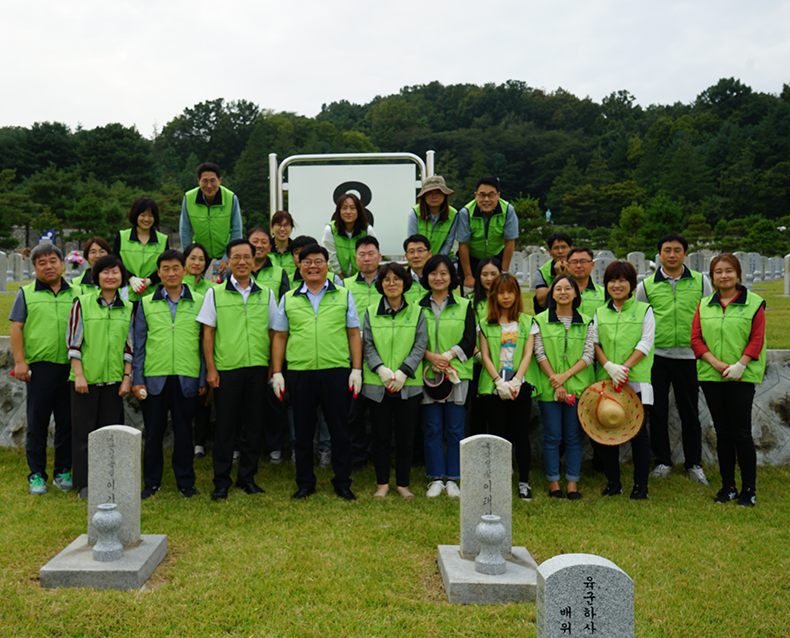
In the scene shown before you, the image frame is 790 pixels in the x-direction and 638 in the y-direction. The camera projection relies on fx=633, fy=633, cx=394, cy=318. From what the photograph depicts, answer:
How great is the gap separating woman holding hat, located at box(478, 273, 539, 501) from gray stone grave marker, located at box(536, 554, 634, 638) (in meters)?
2.90

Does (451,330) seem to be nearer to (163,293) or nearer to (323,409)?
(323,409)

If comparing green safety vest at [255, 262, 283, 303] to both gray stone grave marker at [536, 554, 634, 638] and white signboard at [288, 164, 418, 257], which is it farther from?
gray stone grave marker at [536, 554, 634, 638]

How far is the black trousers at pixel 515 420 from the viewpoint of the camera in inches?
208

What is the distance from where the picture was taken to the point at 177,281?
17.2ft

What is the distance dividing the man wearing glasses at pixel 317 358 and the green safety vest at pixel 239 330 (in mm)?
129

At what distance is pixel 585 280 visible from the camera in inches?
226

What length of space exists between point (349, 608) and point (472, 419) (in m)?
2.85

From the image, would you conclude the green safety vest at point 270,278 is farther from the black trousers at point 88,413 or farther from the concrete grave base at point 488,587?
the concrete grave base at point 488,587

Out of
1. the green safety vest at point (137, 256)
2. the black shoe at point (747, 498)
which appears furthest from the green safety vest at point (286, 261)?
the black shoe at point (747, 498)

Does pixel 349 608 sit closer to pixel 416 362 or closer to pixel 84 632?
pixel 84 632

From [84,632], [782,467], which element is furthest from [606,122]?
[84,632]

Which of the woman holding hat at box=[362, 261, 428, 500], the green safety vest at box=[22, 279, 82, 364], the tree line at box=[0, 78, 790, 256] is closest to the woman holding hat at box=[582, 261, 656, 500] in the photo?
the woman holding hat at box=[362, 261, 428, 500]

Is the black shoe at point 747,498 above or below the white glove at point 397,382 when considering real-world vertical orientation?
below

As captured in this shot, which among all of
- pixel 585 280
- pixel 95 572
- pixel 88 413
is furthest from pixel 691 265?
pixel 95 572
